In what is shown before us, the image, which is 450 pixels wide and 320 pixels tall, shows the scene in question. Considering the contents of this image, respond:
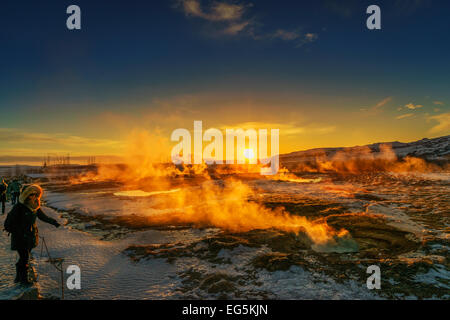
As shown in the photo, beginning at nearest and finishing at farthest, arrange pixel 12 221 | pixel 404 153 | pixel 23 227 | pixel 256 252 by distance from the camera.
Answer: pixel 12 221
pixel 23 227
pixel 256 252
pixel 404 153

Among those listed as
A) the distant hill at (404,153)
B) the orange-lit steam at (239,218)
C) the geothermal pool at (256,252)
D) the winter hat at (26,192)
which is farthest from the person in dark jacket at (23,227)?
the distant hill at (404,153)

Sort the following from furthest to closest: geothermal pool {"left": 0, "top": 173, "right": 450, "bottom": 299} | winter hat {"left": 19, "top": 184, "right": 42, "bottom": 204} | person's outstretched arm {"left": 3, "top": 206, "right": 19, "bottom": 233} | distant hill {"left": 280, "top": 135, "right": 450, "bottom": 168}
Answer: distant hill {"left": 280, "top": 135, "right": 450, "bottom": 168} → geothermal pool {"left": 0, "top": 173, "right": 450, "bottom": 299} → winter hat {"left": 19, "top": 184, "right": 42, "bottom": 204} → person's outstretched arm {"left": 3, "top": 206, "right": 19, "bottom": 233}

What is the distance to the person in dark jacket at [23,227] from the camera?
4.45 metres

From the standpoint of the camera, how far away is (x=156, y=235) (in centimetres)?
907

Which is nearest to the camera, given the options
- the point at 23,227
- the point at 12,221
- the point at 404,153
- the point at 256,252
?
the point at 12,221

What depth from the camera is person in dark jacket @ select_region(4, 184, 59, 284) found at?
4453mm

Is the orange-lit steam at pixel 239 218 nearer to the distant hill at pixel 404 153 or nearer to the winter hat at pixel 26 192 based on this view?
the winter hat at pixel 26 192

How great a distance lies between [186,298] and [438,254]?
702cm

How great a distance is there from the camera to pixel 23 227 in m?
4.52

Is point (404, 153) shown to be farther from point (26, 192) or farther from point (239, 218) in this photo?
point (26, 192)

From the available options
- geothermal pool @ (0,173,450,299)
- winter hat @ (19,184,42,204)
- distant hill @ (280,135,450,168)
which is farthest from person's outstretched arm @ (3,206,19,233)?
distant hill @ (280,135,450,168)

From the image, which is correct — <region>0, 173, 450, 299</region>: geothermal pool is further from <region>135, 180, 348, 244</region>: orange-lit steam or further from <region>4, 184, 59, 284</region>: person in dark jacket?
<region>4, 184, 59, 284</region>: person in dark jacket

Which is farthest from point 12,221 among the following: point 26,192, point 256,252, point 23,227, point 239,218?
point 239,218
